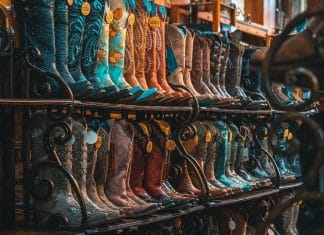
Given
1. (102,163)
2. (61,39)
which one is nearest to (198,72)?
Answer: (102,163)

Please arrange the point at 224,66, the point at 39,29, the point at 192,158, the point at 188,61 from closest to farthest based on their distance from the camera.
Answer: the point at 39,29, the point at 192,158, the point at 188,61, the point at 224,66

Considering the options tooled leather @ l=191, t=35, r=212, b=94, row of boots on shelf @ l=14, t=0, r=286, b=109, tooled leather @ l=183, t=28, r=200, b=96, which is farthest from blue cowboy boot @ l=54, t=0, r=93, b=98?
tooled leather @ l=191, t=35, r=212, b=94

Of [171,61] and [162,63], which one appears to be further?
[171,61]

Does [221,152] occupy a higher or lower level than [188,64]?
lower

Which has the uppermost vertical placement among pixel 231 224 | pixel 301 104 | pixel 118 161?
pixel 301 104

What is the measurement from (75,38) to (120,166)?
636 mm

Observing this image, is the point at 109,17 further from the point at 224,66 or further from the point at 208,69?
the point at 224,66

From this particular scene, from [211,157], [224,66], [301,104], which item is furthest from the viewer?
[224,66]

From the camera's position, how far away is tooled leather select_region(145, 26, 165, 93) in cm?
329

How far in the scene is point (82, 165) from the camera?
107 inches

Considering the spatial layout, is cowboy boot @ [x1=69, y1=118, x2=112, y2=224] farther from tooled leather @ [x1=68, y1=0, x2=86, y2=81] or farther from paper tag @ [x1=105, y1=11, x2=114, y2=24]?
paper tag @ [x1=105, y1=11, x2=114, y2=24]

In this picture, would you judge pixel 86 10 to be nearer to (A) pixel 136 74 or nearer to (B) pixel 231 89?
(A) pixel 136 74

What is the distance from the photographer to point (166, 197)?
10.6ft

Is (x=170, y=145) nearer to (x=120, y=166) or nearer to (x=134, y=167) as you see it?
(x=134, y=167)
